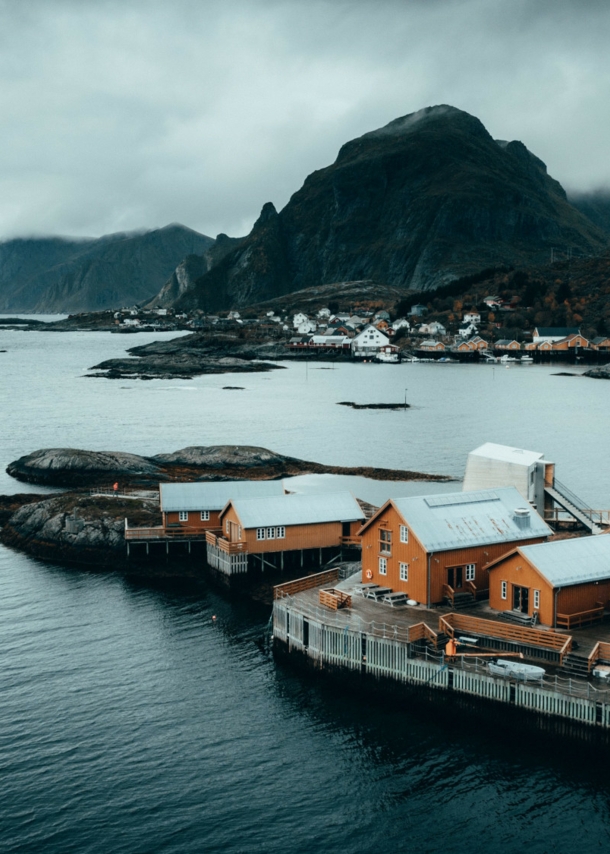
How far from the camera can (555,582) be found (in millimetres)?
35188

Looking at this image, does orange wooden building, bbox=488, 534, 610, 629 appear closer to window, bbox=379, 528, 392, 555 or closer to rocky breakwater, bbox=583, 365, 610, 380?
window, bbox=379, 528, 392, 555

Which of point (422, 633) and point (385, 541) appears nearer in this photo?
point (422, 633)

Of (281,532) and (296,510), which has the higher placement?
(296,510)

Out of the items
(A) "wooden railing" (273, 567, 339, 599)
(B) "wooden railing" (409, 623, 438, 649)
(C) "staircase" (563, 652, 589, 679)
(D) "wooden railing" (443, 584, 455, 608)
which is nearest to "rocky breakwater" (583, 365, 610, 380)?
(A) "wooden railing" (273, 567, 339, 599)

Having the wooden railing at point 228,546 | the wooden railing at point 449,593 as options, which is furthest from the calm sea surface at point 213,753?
the wooden railing at point 449,593

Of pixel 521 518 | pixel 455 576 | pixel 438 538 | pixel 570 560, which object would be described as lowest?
pixel 455 576

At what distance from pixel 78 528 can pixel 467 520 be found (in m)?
26.3

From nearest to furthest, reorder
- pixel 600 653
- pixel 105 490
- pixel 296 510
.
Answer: pixel 600 653 < pixel 296 510 < pixel 105 490

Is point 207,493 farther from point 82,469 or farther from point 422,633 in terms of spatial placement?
point 82,469

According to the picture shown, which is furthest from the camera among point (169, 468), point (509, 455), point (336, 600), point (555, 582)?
point (169, 468)

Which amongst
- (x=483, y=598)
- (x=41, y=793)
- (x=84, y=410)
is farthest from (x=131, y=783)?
(x=84, y=410)

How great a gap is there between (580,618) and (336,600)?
1053 centimetres

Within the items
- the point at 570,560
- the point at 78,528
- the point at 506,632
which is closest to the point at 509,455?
the point at 570,560

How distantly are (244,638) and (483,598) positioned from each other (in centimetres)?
1144
